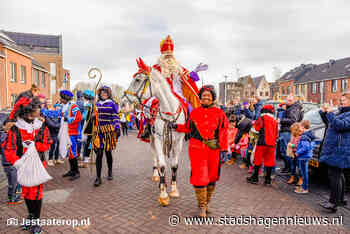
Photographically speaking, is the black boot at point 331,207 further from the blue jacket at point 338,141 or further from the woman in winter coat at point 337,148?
the blue jacket at point 338,141

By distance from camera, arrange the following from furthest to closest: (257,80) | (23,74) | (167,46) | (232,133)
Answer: (257,80) < (23,74) < (232,133) < (167,46)

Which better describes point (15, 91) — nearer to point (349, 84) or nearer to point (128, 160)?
point (128, 160)

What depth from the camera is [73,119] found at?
5543 millimetres

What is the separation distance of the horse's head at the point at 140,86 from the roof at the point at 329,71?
42011mm

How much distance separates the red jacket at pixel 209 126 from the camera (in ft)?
11.4

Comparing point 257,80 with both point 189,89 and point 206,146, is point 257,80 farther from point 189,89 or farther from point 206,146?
point 206,146

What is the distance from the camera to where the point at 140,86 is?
404 centimetres

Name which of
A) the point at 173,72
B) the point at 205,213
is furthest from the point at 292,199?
the point at 173,72

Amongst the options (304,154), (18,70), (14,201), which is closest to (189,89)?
(304,154)

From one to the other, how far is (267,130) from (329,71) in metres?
44.4

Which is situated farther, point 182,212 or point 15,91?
point 15,91

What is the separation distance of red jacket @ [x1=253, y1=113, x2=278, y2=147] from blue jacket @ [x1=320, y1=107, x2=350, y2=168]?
1303mm

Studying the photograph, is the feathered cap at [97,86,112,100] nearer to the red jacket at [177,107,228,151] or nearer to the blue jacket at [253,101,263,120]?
the red jacket at [177,107,228,151]

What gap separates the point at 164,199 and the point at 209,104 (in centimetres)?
190
